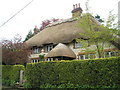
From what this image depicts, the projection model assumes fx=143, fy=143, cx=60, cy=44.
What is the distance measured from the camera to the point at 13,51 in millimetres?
14594

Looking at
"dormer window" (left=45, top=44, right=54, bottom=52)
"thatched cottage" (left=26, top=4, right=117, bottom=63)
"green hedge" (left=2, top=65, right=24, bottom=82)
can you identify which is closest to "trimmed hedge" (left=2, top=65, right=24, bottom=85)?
"green hedge" (left=2, top=65, right=24, bottom=82)

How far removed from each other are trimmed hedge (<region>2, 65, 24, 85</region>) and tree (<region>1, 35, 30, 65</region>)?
A: 81 centimetres

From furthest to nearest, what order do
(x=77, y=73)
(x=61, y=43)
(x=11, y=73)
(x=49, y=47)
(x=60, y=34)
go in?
(x=49, y=47) → (x=60, y=34) → (x=61, y=43) → (x=11, y=73) → (x=77, y=73)

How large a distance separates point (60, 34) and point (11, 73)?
8532 mm

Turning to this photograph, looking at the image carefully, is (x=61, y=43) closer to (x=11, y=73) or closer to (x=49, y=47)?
(x=49, y=47)

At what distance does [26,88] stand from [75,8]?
16.3 m

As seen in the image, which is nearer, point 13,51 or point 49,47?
point 13,51

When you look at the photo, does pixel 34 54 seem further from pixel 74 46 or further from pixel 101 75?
pixel 101 75

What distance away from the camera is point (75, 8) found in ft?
77.0

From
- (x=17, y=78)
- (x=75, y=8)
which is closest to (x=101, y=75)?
(x=17, y=78)

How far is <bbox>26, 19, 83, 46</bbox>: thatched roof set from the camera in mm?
18094

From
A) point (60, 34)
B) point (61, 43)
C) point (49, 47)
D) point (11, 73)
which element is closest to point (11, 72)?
point (11, 73)

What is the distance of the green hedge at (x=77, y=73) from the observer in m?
7.52

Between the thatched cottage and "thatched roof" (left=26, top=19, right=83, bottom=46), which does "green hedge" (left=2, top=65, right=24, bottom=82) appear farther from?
"thatched roof" (left=26, top=19, right=83, bottom=46)
